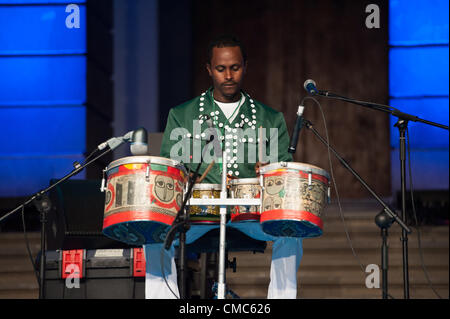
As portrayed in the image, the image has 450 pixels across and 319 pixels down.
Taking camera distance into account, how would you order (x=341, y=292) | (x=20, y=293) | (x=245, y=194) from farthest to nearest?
(x=20, y=293) < (x=341, y=292) < (x=245, y=194)

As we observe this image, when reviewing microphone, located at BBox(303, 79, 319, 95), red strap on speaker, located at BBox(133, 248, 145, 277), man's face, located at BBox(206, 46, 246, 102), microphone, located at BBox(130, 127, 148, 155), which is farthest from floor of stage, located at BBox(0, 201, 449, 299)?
microphone, located at BBox(130, 127, 148, 155)

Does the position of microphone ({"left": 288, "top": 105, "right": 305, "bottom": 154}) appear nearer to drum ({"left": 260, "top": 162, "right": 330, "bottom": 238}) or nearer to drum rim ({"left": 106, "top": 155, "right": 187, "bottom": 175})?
drum ({"left": 260, "top": 162, "right": 330, "bottom": 238})

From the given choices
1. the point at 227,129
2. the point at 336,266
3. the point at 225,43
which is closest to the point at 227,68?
the point at 225,43

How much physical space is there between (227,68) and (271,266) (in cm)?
122

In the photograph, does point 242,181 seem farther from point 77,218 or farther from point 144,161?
point 77,218

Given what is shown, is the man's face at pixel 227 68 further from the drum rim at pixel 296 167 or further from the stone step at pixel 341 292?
the stone step at pixel 341 292

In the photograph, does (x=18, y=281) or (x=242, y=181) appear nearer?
(x=242, y=181)

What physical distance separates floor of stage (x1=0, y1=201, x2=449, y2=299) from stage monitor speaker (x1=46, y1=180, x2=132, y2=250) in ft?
2.69

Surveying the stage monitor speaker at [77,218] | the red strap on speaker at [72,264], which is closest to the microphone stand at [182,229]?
the red strap on speaker at [72,264]

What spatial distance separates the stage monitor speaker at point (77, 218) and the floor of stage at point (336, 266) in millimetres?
819

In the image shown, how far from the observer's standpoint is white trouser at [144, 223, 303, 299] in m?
4.36

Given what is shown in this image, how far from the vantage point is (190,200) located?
163 inches

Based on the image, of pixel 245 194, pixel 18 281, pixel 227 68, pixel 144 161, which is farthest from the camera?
pixel 18 281

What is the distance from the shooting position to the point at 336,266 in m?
6.88
